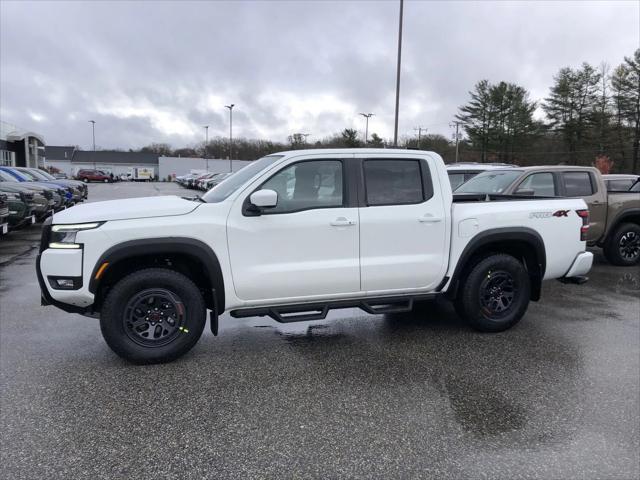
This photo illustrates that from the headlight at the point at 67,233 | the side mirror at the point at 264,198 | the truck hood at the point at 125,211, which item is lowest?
the headlight at the point at 67,233

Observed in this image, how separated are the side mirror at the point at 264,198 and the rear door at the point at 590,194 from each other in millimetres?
6819

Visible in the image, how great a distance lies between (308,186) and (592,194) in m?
6.89

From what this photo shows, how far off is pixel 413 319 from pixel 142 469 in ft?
12.6

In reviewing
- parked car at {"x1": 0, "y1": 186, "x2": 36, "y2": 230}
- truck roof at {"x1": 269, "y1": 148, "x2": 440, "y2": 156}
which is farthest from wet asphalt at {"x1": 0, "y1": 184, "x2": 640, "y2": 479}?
parked car at {"x1": 0, "y1": 186, "x2": 36, "y2": 230}

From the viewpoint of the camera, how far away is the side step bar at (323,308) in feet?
14.7

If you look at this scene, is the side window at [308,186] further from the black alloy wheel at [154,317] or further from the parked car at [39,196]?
the parked car at [39,196]

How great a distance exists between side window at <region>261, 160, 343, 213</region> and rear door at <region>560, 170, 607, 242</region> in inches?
237

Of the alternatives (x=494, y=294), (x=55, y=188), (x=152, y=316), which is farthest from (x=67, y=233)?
(x=55, y=188)

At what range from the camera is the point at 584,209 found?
5.53 m

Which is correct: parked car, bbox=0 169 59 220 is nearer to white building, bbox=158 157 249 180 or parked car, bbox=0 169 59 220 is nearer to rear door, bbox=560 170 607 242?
rear door, bbox=560 170 607 242

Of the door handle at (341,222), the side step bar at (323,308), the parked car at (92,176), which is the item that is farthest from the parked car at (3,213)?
the parked car at (92,176)

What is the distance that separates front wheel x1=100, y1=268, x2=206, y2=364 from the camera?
13.6 feet

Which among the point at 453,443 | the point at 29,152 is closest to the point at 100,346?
the point at 453,443

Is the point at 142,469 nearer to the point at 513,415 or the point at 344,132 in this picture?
the point at 513,415
